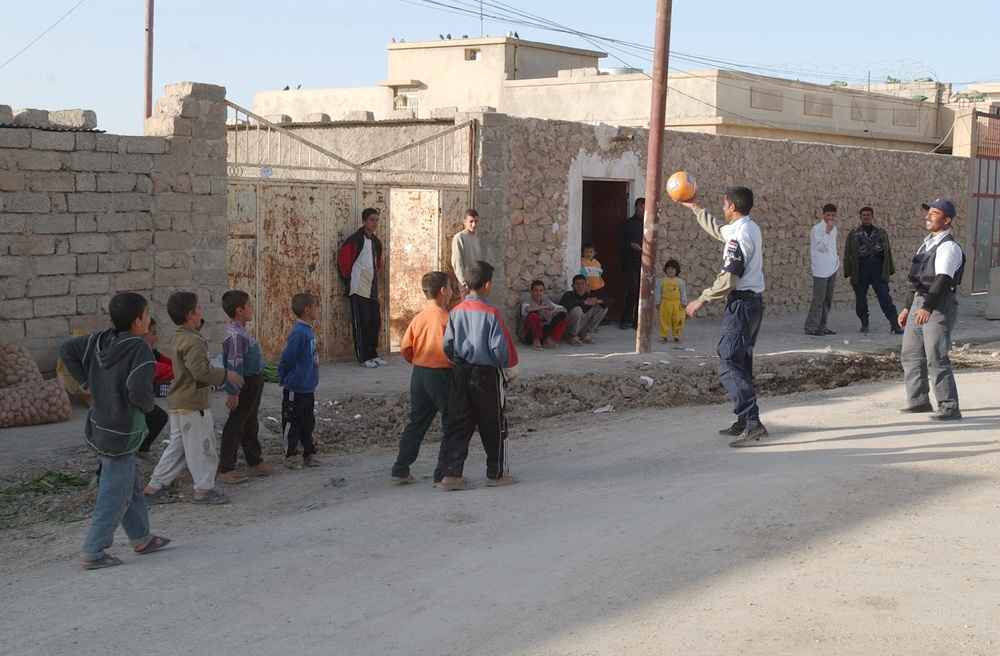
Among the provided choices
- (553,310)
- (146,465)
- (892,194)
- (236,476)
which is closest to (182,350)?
(236,476)

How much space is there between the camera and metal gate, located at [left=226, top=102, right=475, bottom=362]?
11.1 metres

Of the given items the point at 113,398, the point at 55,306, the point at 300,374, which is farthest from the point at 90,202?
the point at 113,398

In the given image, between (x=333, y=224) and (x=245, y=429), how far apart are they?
479cm

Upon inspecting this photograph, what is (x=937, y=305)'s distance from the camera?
8.32m

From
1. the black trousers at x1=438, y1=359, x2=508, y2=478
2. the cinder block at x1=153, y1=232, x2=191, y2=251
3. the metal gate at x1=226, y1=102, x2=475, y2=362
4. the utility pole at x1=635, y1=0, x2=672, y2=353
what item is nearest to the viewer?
the black trousers at x1=438, y1=359, x2=508, y2=478

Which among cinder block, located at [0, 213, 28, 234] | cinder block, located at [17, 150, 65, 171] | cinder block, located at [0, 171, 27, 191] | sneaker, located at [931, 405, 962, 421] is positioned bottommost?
sneaker, located at [931, 405, 962, 421]

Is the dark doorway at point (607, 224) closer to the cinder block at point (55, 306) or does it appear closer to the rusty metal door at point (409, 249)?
the rusty metal door at point (409, 249)

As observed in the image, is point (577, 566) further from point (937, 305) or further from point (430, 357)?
point (937, 305)

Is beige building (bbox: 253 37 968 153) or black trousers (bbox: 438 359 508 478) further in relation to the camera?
beige building (bbox: 253 37 968 153)

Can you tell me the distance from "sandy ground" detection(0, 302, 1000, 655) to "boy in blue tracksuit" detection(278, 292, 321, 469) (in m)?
0.31

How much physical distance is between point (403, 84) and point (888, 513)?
33.5m

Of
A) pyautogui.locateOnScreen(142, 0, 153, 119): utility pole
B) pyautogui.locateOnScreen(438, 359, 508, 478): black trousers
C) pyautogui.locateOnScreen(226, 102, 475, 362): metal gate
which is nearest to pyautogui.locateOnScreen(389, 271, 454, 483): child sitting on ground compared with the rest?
pyautogui.locateOnScreen(438, 359, 508, 478): black trousers

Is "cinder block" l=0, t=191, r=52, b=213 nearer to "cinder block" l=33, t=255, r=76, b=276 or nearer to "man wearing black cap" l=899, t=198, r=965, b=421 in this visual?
"cinder block" l=33, t=255, r=76, b=276

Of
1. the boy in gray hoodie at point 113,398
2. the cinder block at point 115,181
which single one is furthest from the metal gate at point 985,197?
the boy in gray hoodie at point 113,398
